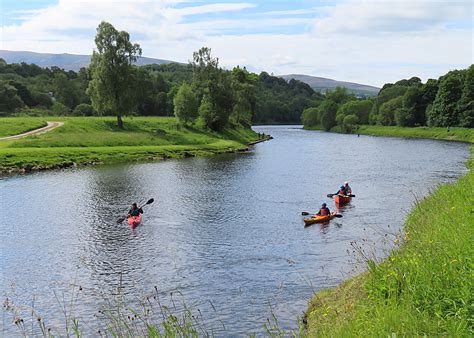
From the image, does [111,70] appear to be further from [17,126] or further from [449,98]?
[449,98]

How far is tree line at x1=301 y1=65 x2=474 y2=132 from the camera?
118m

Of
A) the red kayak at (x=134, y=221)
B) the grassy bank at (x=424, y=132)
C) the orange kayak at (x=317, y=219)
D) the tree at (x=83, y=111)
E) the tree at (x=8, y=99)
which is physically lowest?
the red kayak at (x=134, y=221)

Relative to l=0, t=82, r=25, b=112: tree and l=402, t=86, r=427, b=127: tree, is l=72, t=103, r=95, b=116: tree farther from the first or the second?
l=402, t=86, r=427, b=127: tree

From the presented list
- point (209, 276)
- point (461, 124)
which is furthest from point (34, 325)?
point (461, 124)

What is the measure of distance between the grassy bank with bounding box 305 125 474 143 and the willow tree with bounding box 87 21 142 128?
237 feet

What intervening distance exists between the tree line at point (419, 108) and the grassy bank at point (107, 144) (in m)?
56.4

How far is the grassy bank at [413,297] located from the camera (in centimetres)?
961

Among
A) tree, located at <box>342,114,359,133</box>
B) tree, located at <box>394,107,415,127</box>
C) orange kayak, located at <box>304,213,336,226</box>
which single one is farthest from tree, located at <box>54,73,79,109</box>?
orange kayak, located at <box>304,213,336,226</box>

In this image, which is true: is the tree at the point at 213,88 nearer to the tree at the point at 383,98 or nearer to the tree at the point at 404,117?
the tree at the point at 404,117

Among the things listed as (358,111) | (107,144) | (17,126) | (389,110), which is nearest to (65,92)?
(17,126)

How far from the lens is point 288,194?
41625 mm

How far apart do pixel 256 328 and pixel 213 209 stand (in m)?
20.0

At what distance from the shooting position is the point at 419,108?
14175cm

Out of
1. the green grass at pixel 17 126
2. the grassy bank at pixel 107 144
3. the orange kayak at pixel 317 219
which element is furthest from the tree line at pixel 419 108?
the orange kayak at pixel 317 219
